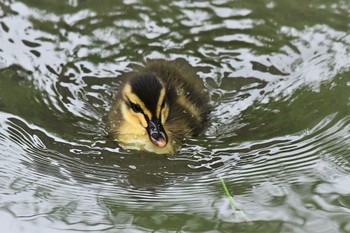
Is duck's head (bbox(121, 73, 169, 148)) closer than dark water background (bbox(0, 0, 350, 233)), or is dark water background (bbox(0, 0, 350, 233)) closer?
dark water background (bbox(0, 0, 350, 233))

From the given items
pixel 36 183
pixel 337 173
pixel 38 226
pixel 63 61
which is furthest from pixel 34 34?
pixel 337 173

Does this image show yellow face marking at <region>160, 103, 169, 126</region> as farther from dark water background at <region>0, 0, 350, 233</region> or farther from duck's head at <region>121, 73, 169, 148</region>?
dark water background at <region>0, 0, 350, 233</region>

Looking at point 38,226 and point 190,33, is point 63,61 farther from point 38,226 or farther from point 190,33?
Result: point 38,226

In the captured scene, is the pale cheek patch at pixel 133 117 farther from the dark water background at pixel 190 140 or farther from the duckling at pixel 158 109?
the dark water background at pixel 190 140

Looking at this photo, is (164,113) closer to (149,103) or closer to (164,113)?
(164,113)

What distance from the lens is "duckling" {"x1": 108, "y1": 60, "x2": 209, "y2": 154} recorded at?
314cm

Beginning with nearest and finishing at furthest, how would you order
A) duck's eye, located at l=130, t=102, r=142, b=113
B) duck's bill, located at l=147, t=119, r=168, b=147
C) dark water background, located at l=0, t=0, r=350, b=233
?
dark water background, located at l=0, t=0, r=350, b=233 → duck's bill, located at l=147, t=119, r=168, b=147 → duck's eye, located at l=130, t=102, r=142, b=113

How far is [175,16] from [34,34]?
0.75 meters

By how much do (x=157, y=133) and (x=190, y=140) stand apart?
0.90ft

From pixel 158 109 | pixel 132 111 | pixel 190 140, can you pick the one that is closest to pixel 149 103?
pixel 158 109

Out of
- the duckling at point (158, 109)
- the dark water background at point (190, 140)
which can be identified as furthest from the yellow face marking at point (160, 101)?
the dark water background at point (190, 140)

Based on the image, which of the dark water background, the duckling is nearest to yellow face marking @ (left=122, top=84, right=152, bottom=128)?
the duckling

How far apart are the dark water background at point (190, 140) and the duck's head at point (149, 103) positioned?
114 millimetres

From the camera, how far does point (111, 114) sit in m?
3.48
